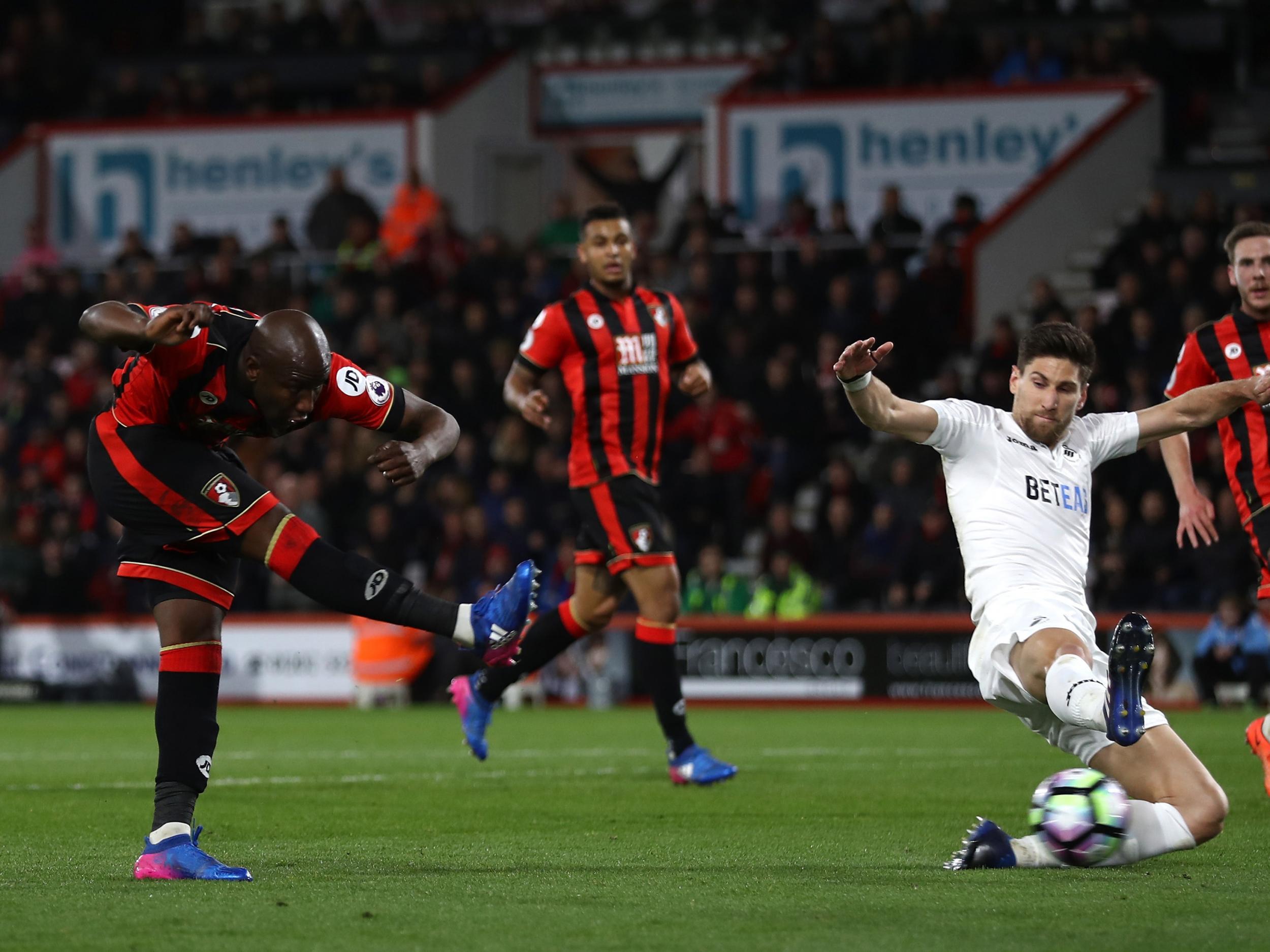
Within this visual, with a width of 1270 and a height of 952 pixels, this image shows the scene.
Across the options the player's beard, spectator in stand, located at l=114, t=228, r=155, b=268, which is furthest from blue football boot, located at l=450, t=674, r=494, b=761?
spectator in stand, located at l=114, t=228, r=155, b=268

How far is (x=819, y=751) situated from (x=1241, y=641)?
555cm

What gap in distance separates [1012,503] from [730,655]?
36.0ft

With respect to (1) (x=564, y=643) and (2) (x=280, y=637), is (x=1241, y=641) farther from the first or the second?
(2) (x=280, y=637)

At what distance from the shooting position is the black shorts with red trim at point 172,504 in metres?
6.25

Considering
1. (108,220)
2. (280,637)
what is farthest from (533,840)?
(108,220)

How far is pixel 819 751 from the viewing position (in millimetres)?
11664

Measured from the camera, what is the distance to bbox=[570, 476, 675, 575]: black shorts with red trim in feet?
32.8

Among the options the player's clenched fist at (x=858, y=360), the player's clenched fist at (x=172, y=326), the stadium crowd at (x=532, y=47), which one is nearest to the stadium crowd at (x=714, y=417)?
the stadium crowd at (x=532, y=47)

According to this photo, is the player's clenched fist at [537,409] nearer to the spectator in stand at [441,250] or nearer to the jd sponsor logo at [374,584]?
the jd sponsor logo at [374,584]

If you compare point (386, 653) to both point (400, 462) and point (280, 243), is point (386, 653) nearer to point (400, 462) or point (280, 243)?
point (280, 243)

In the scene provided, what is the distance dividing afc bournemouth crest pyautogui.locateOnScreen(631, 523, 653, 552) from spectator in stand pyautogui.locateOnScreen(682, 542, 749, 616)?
8003 mm

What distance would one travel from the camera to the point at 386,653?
1814cm

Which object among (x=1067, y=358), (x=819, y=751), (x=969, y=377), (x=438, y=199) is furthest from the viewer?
(x=438, y=199)

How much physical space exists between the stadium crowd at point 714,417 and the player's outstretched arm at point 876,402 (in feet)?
35.0
